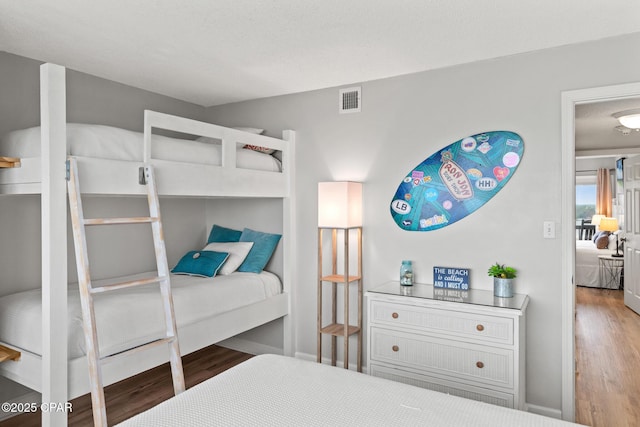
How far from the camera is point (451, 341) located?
2740mm

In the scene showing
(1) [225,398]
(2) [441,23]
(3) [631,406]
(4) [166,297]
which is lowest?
(3) [631,406]

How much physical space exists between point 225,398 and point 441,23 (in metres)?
2.18

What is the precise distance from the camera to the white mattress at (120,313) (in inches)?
89.8

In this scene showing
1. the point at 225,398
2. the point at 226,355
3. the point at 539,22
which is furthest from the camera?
the point at 226,355

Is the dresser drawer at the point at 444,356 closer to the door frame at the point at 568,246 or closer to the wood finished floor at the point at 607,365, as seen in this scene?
the door frame at the point at 568,246

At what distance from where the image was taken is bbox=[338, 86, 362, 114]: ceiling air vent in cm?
351

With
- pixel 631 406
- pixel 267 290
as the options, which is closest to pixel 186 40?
pixel 267 290

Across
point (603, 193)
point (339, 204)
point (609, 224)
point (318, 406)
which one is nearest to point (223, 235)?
point (339, 204)

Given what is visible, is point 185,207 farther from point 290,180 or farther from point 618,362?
point 618,362

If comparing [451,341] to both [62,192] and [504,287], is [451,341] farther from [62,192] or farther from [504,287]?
[62,192]

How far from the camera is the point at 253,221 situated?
413 centimetres

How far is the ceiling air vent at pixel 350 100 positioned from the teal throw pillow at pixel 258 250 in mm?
1268

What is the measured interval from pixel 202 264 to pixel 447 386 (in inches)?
81.5

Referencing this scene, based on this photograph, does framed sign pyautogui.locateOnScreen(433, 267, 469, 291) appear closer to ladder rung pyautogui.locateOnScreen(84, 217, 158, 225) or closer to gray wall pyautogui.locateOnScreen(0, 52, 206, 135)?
ladder rung pyautogui.locateOnScreen(84, 217, 158, 225)
